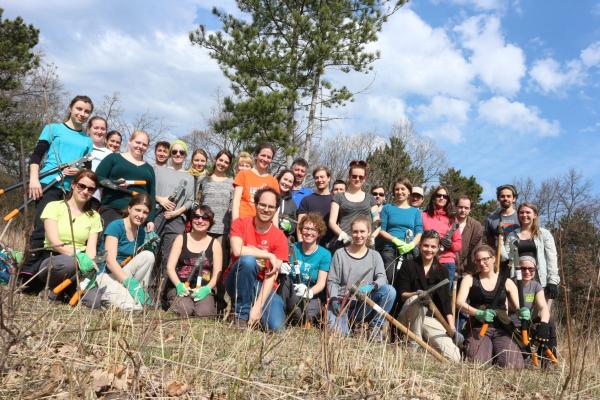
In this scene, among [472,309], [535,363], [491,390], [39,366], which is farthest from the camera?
[472,309]

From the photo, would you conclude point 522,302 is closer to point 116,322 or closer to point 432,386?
point 432,386

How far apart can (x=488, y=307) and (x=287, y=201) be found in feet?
8.63

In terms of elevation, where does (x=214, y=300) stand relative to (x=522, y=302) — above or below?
below

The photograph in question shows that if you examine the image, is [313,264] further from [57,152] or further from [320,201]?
[57,152]

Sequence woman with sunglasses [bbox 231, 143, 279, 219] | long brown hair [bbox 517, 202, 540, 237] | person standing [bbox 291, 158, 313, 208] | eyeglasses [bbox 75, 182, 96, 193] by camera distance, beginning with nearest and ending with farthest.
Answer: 1. eyeglasses [bbox 75, 182, 96, 193]
2. woman with sunglasses [bbox 231, 143, 279, 219]
3. long brown hair [bbox 517, 202, 540, 237]
4. person standing [bbox 291, 158, 313, 208]

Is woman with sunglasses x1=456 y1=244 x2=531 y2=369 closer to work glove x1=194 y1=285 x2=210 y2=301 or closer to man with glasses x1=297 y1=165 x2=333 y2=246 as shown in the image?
man with glasses x1=297 y1=165 x2=333 y2=246

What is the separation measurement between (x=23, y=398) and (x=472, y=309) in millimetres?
3953

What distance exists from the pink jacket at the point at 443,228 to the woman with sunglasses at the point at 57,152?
4091mm

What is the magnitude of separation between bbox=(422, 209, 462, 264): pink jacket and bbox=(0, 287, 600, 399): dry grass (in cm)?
234

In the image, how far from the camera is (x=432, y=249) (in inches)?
189

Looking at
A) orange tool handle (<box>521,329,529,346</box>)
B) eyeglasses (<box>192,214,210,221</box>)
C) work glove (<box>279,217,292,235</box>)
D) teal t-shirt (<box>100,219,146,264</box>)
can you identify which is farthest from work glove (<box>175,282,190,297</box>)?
Answer: orange tool handle (<box>521,329,529,346</box>)

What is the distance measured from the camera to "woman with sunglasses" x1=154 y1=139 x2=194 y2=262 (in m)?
5.38

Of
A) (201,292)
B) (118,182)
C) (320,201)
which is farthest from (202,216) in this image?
(320,201)

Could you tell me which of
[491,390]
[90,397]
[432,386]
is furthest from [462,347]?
[90,397]
